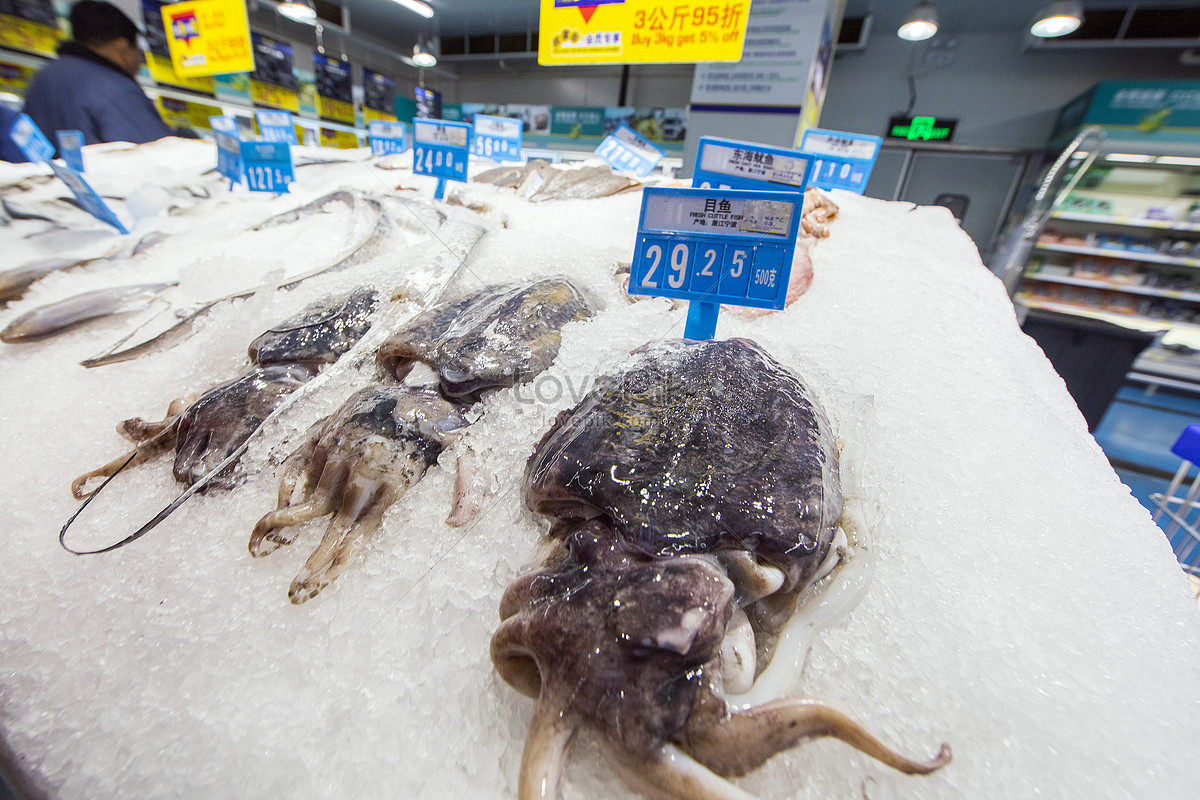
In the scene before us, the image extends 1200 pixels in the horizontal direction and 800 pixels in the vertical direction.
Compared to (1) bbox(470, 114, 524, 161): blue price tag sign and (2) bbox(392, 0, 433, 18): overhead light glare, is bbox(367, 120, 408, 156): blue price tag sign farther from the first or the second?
(2) bbox(392, 0, 433, 18): overhead light glare

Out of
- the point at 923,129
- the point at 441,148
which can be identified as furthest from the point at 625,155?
the point at 923,129

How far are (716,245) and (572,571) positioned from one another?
34.5 inches

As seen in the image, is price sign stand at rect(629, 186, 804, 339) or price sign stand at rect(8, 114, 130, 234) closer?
price sign stand at rect(629, 186, 804, 339)

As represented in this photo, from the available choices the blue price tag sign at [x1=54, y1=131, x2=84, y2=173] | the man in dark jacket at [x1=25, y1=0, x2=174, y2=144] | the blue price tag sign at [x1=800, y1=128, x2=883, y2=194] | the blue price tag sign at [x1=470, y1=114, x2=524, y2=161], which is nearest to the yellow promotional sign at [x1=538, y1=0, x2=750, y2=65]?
the blue price tag sign at [x1=470, y1=114, x2=524, y2=161]

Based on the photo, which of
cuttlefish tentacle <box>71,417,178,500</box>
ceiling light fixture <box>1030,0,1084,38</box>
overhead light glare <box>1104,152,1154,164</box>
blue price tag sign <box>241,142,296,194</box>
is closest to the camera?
cuttlefish tentacle <box>71,417,178,500</box>

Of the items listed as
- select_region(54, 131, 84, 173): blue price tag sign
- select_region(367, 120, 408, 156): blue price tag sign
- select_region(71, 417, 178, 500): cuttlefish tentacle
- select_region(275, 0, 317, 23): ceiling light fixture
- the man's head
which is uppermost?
select_region(275, 0, 317, 23): ceiling light fixture

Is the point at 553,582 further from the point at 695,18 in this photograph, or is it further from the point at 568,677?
the point at 695,18

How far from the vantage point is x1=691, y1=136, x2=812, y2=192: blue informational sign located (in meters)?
1.63

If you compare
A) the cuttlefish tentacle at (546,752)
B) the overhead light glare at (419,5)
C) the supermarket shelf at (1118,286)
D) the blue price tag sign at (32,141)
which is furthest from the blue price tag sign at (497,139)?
the supermarket shelf at (1118,286)

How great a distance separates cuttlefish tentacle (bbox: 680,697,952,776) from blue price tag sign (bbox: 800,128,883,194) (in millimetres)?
3175

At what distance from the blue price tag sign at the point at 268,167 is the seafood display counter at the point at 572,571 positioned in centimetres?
220

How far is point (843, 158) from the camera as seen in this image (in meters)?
3.13

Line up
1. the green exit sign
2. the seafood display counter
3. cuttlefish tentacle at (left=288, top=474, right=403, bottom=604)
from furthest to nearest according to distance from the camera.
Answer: the green exit sign
cuttlefish tentacle at (left=288, top=474, right=403, bottom=604)
the seafood display counter

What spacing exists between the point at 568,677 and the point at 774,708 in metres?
0.26
